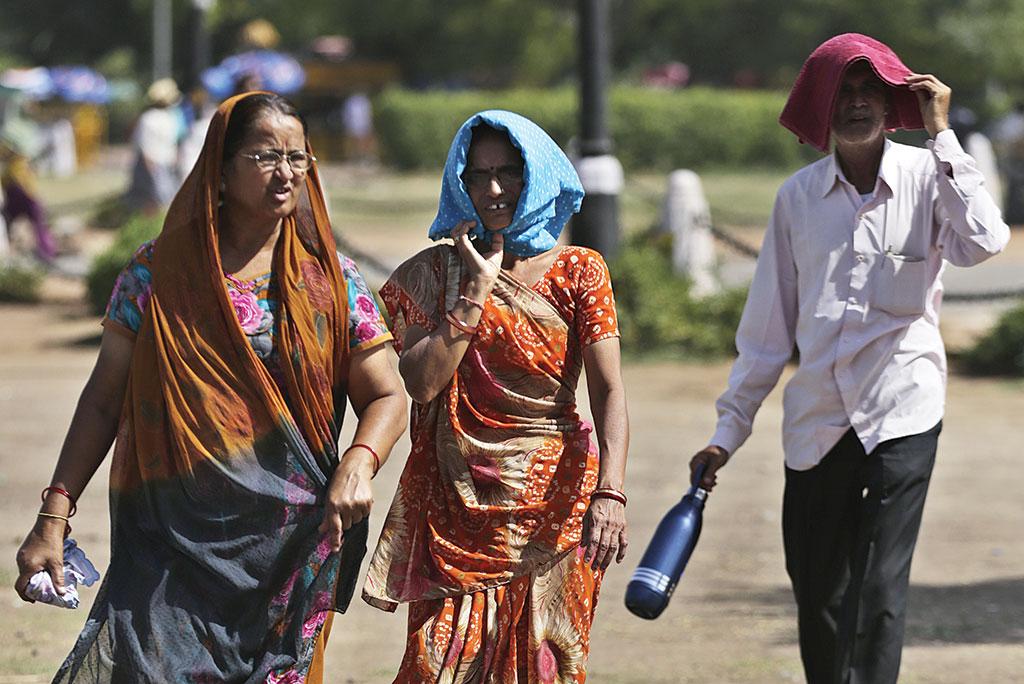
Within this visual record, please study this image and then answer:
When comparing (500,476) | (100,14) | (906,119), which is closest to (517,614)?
(500,476)

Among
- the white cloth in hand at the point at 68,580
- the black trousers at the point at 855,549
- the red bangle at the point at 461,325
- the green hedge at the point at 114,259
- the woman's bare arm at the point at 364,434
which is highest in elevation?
the red bangle at the point at 461,325

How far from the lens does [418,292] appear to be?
4.03 meters

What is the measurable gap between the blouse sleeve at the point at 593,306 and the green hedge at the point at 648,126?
1179 inches

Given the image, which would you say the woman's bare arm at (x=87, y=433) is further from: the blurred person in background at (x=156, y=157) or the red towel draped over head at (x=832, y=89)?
the blurred person in background at (x=156, y=157)

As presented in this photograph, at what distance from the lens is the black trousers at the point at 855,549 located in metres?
4.47

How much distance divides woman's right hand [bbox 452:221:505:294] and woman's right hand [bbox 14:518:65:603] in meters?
1.00

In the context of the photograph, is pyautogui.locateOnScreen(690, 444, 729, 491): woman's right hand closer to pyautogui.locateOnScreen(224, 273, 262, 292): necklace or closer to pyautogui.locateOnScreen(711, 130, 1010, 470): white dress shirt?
pyautogui.locateOnScreen(711, 130, 1010, 470): white dress shirt

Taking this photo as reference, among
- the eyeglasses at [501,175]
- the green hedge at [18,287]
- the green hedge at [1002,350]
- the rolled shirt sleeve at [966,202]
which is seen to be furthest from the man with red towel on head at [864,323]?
the green hedge at [18,287]

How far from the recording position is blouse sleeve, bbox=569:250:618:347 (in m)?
3.93

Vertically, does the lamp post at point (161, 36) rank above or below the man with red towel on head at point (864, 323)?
below

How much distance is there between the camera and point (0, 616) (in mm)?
6320

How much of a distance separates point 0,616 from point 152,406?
287 centimetres

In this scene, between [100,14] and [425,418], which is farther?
[100,14]

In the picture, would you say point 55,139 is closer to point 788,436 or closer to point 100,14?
point 100,14
